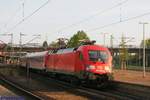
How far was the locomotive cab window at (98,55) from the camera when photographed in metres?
27.6

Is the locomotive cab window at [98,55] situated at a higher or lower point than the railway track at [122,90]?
higher

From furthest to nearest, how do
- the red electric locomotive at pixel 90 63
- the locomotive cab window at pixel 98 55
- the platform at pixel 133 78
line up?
the platform at pixel 133 78 → the locomotive cab window at pixel 98 55 → the red electric locomotive at pixel 90 63

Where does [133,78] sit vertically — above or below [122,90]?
below

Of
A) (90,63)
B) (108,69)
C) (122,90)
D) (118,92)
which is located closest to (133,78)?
(122,90)

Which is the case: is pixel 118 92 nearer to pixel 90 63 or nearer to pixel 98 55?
pixel 90 63

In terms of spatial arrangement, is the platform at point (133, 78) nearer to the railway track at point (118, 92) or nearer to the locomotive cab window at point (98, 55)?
Answer: the railway track at point (118, 92)

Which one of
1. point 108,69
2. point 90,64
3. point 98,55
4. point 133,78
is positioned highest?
point 98,55

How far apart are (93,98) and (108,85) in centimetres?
704

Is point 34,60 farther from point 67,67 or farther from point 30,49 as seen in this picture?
point 30,49

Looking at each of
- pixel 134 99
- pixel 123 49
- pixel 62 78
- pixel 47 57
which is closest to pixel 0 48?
pixel 123 49

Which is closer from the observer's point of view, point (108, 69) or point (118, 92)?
point (118, 92)

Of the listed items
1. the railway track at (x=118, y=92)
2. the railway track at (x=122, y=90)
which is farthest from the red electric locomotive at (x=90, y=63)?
the railway track at (x=118, y=92)

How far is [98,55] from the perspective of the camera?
27.9 metres

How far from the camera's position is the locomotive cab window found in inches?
1086
